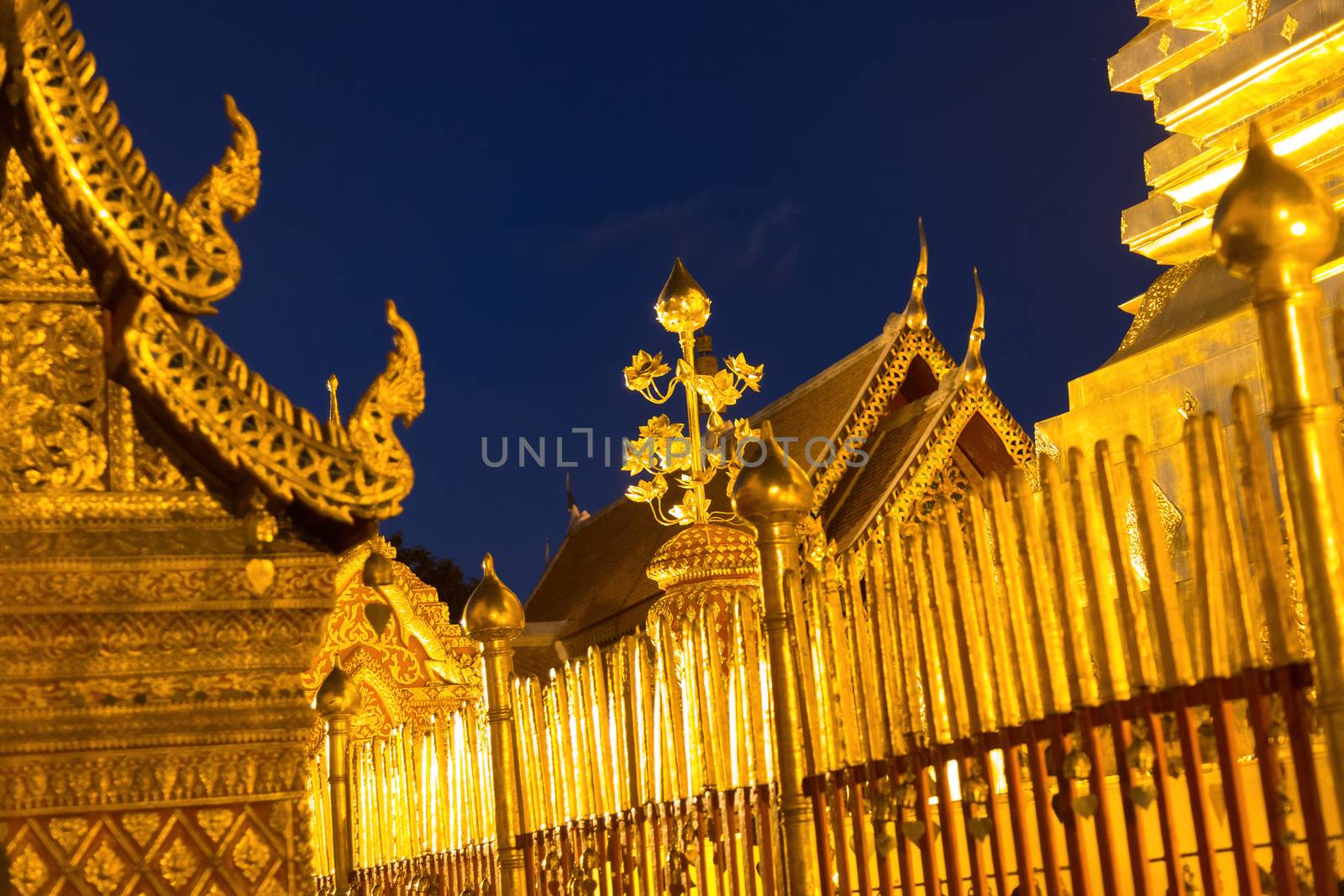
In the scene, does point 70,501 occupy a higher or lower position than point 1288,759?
higher

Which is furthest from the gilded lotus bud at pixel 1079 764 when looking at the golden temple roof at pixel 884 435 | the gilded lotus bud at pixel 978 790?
the golden temple roof at pixel 884 435

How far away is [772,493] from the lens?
5293 millimetres

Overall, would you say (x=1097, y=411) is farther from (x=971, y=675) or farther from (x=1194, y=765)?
(x=1194, y=765)

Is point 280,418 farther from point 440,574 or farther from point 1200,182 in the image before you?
point 440,574

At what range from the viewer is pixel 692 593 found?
841 centimetres

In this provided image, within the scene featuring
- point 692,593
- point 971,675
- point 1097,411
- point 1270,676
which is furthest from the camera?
point 692,593

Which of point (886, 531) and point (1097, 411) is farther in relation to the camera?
point (1097, 411)

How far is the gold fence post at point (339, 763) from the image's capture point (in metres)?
9.42

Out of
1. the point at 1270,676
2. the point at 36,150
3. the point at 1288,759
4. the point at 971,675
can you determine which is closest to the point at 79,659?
the point at 36,150

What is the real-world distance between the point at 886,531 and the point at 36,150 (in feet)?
7.86

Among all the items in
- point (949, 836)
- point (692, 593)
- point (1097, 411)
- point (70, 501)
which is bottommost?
point (949, 836)

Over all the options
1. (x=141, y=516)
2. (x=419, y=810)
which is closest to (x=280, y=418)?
(x=141, y=516)

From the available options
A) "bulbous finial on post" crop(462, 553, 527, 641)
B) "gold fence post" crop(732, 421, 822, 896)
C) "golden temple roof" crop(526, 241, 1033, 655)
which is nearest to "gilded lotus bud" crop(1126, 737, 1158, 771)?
"gold fence post" crop(732, 421, 822, 896)

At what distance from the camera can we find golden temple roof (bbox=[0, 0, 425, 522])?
364cm
